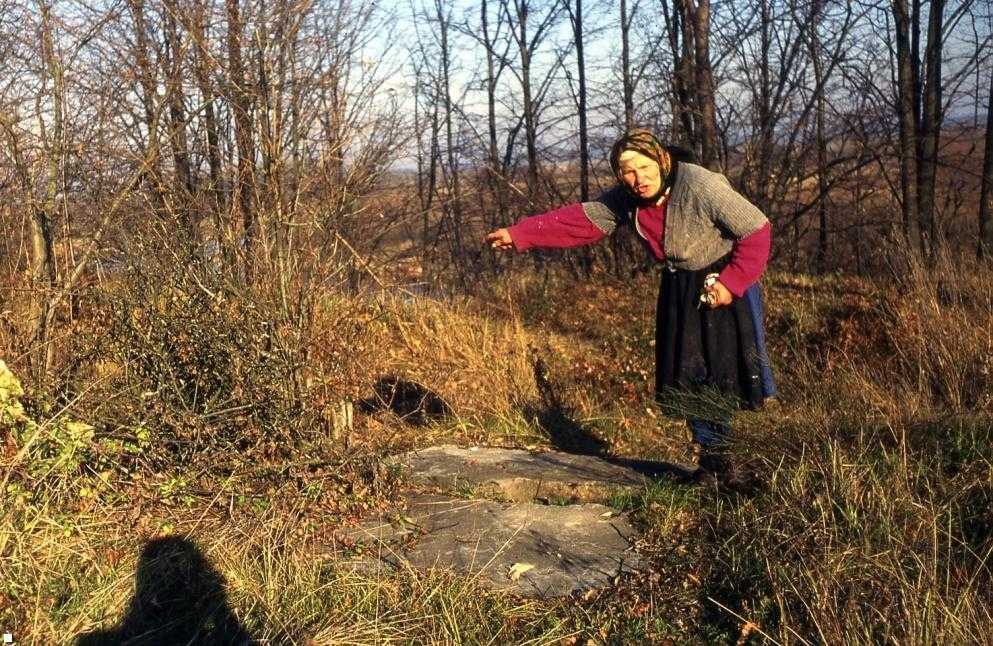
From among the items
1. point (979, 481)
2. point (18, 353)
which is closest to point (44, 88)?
point (18, 353)

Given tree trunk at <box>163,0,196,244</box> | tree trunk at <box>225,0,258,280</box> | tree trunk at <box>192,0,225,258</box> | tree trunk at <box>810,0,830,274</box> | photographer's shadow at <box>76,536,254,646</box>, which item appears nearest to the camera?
photographer's shadow at <box>76,536,254,646</box>

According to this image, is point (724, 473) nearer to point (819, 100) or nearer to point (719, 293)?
point (719, 293)

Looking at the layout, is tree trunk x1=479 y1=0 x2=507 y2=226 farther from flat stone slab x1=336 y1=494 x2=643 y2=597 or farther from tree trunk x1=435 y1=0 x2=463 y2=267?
flat stone slab x1=336 y1=494 x2=643 y2=597

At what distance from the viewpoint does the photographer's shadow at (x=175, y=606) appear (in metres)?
3.36

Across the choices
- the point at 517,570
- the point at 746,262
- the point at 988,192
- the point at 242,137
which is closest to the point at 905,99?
the point at 988,192

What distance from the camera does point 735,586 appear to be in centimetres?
340

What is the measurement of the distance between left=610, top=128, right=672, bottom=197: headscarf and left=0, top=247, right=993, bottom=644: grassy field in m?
1.12

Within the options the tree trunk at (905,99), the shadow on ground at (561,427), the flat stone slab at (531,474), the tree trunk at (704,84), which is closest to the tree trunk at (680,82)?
the tree trunk at (704,84)

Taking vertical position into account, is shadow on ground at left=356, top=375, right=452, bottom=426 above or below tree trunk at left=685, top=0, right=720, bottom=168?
below

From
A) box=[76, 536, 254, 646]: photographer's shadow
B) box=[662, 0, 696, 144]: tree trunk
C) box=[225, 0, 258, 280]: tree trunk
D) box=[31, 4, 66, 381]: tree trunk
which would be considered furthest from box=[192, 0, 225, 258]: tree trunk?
box=[662, 0, 696, 144]: tree trunk

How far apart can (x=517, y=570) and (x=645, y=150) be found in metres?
1.74

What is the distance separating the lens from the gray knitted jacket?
13.4 ft

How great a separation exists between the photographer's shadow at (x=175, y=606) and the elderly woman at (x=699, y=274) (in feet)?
6.07

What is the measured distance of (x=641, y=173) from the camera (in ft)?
13.6
